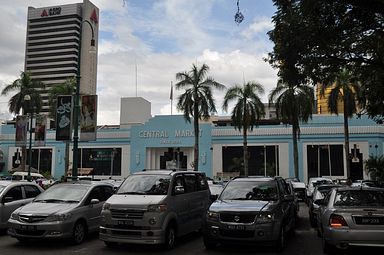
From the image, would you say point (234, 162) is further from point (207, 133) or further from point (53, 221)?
point (53, 221)

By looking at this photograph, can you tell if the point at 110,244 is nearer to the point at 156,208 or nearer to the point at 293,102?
the point at 156,208

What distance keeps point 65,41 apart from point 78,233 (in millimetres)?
21315

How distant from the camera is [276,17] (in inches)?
541

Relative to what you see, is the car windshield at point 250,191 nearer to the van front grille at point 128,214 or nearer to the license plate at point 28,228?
the van front grille at point 128,214

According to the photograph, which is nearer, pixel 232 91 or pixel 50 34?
pixel 50 34

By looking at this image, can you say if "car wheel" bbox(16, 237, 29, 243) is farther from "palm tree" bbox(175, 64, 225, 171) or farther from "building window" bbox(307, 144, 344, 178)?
"building window" bbox(307, 144, 344, 178)

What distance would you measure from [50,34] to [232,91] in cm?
1796

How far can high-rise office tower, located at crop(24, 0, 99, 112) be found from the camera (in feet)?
78.5

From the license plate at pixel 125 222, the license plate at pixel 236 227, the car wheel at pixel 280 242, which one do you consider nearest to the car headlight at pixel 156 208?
the license plate at pixel 125 222

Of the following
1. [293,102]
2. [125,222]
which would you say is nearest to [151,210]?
[125,222]

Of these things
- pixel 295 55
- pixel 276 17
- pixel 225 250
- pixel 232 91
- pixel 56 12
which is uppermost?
pixel 56 12

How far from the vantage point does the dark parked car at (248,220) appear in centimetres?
1003

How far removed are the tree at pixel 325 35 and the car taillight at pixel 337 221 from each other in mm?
5343

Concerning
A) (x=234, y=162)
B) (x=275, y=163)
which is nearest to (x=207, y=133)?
(x=234, y=162)
